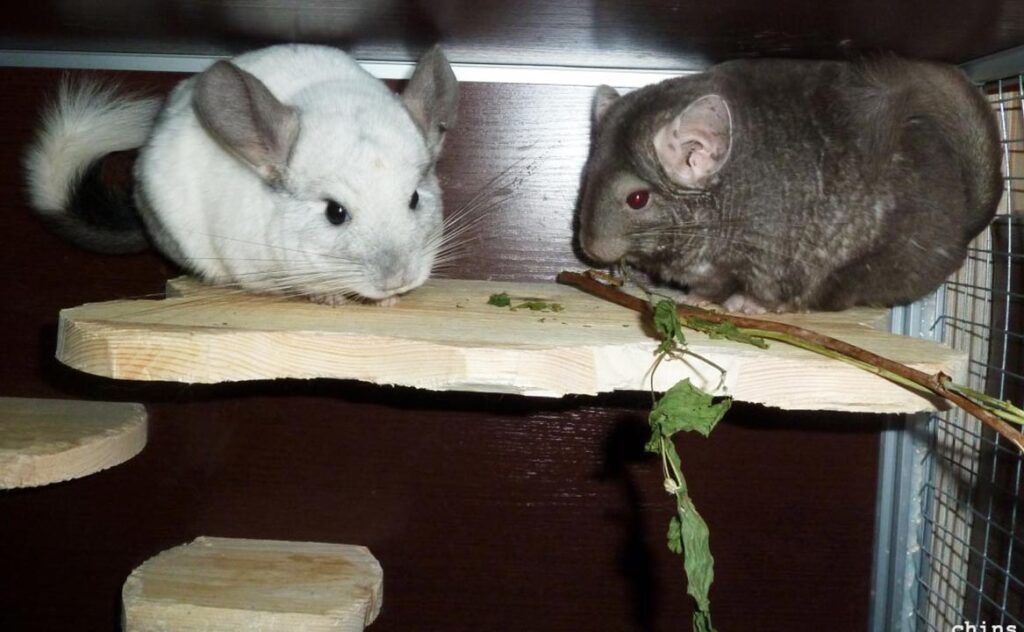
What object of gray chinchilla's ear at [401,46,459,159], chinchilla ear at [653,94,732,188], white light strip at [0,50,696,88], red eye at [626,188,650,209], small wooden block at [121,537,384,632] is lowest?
small wooden block at [121,537,384,632]

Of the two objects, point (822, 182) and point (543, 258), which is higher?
point (822, 182)

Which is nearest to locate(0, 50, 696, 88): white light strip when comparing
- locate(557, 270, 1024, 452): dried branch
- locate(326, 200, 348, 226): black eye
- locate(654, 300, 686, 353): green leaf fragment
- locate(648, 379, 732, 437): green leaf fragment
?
locate(326, 200, 348, 226): black eye

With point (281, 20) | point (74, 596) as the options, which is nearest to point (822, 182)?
point (281, 20)

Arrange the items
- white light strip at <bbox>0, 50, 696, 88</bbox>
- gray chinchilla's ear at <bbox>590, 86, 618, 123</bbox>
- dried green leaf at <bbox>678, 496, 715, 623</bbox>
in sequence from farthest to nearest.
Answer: white light strip at <bbox>0, 50, 696, 88</bbox>
gray chinchilla's ear at <bbox>590, 86, 618, 123</bbox>
dried green leaf at <bbox>678, 496, 715, 623</bbox>

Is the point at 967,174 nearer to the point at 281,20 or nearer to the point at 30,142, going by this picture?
the point at 281,20

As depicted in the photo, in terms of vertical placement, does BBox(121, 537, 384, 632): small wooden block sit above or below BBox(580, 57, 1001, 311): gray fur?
below

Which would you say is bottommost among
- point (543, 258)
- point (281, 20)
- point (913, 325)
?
point (913, 325)

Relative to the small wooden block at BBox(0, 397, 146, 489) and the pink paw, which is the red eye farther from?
the small wooden block at BBox(0, 397, 146, 489)
